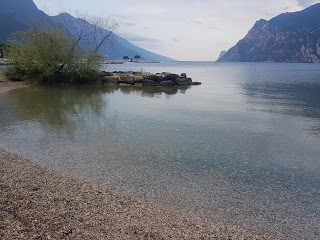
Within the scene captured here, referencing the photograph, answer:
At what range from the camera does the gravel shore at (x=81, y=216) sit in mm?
10305

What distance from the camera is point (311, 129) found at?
103 feet

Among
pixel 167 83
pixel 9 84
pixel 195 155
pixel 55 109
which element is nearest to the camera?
pixel 195 155

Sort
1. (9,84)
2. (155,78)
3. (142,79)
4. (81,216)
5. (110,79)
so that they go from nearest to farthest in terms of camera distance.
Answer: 1. (81,216)
2. (9,84)
3. (110,79)
4. (142,79)
5. (155,78)

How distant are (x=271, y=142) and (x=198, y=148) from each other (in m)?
6.89

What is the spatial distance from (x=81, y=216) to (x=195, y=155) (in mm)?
10701

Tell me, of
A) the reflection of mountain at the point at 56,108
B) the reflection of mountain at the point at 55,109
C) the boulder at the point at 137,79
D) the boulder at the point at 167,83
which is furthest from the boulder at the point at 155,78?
the reflection of mountain at the point at 55,109

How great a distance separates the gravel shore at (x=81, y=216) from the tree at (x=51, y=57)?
177 ft

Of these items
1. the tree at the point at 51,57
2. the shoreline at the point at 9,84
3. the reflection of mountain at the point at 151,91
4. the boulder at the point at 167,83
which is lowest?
the reflection of mountain at the point at 151,91

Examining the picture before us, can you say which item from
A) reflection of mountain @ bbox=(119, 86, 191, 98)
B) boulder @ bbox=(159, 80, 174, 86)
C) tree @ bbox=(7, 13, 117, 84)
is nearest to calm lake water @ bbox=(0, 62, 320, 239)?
reflection of mountain @ bbox=(119, 86, 191, 98)

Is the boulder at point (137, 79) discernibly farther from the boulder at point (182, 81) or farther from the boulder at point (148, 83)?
the boulder at point (182, 81)

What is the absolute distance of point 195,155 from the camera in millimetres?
20781

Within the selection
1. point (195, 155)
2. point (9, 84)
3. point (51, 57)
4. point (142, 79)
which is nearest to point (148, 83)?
point (142, 79)

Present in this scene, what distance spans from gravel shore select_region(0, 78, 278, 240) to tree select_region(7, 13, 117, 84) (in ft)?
177

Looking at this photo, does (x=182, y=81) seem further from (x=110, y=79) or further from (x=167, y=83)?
(x=110, y=79)
